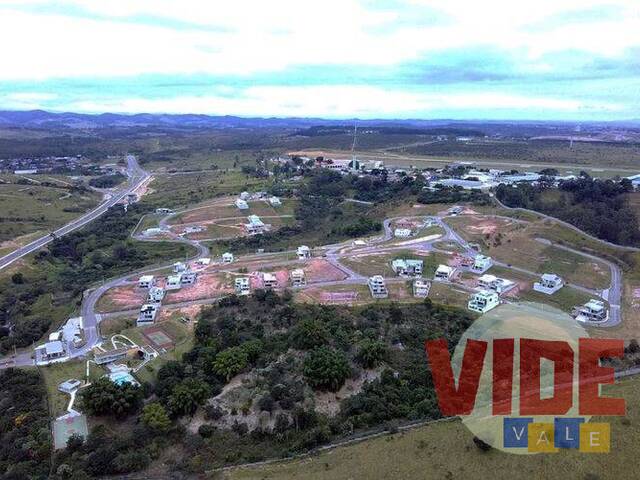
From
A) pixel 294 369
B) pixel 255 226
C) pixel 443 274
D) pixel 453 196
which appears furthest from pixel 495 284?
pixel 255 226

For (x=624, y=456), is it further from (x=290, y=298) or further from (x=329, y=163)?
(x=329, y=163)

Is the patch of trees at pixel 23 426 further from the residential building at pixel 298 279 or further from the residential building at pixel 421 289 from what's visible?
the residential building at pixel 421 289

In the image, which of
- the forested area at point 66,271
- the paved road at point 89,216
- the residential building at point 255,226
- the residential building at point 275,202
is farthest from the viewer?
the residential building at point 275,202

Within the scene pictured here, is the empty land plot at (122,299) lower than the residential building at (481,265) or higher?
lower

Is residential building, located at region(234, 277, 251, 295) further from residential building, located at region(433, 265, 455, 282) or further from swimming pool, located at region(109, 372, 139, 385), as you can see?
residential building, located at region(433, 265, 455, 282)

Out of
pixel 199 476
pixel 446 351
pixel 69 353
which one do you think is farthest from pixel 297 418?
pixel 69 353

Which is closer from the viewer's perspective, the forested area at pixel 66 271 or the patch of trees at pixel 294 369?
the patch of trees at pixel 294 369

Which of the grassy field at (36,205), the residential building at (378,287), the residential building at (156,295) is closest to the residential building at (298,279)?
the residential building at (378,287)
